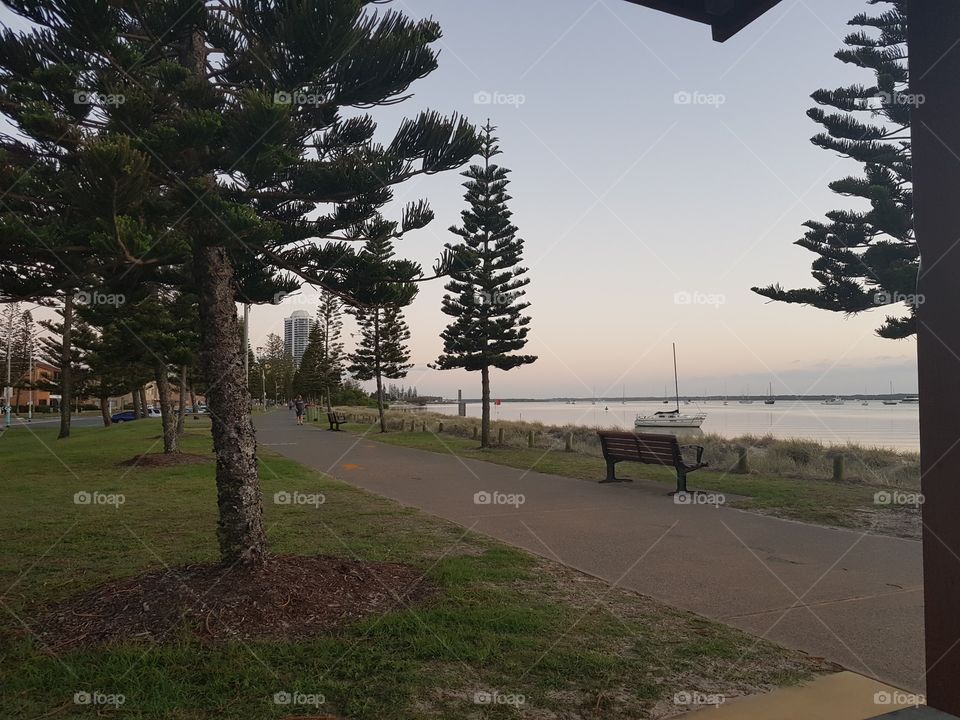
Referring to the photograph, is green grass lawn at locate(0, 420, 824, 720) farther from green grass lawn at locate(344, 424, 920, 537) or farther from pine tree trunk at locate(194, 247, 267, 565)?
green grass lawn at locate(344, 424, 920, 537)

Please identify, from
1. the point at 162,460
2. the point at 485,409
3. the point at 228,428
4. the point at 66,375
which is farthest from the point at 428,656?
the point at 66,375

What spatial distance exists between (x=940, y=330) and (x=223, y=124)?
3.73 m

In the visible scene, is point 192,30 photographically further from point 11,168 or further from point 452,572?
point 452,572

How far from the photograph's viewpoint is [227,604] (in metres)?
4.20

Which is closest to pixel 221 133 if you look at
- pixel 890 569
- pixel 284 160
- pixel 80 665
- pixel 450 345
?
pixel 284 160

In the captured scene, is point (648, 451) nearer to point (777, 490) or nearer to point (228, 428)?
point (777, 490)

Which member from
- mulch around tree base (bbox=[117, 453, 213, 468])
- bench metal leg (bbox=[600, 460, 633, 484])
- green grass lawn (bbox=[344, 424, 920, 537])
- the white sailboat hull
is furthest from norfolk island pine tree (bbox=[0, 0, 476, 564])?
the white sailboat hull

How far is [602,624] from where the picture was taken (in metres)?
4.07

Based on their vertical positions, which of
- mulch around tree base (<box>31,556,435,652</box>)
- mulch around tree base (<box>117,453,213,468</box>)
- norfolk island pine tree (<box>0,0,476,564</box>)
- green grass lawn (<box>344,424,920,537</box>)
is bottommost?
green grass lawn (<box>344,424,920,537</box>)

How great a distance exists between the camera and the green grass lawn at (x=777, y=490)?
7.49 metres

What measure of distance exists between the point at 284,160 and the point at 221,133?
1.26 ft

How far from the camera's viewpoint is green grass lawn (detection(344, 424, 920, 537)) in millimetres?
7492

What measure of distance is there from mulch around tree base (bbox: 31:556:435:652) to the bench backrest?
212 inches

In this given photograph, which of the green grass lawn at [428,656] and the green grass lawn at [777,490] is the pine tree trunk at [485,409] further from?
the green grass lawn at [428,656]
